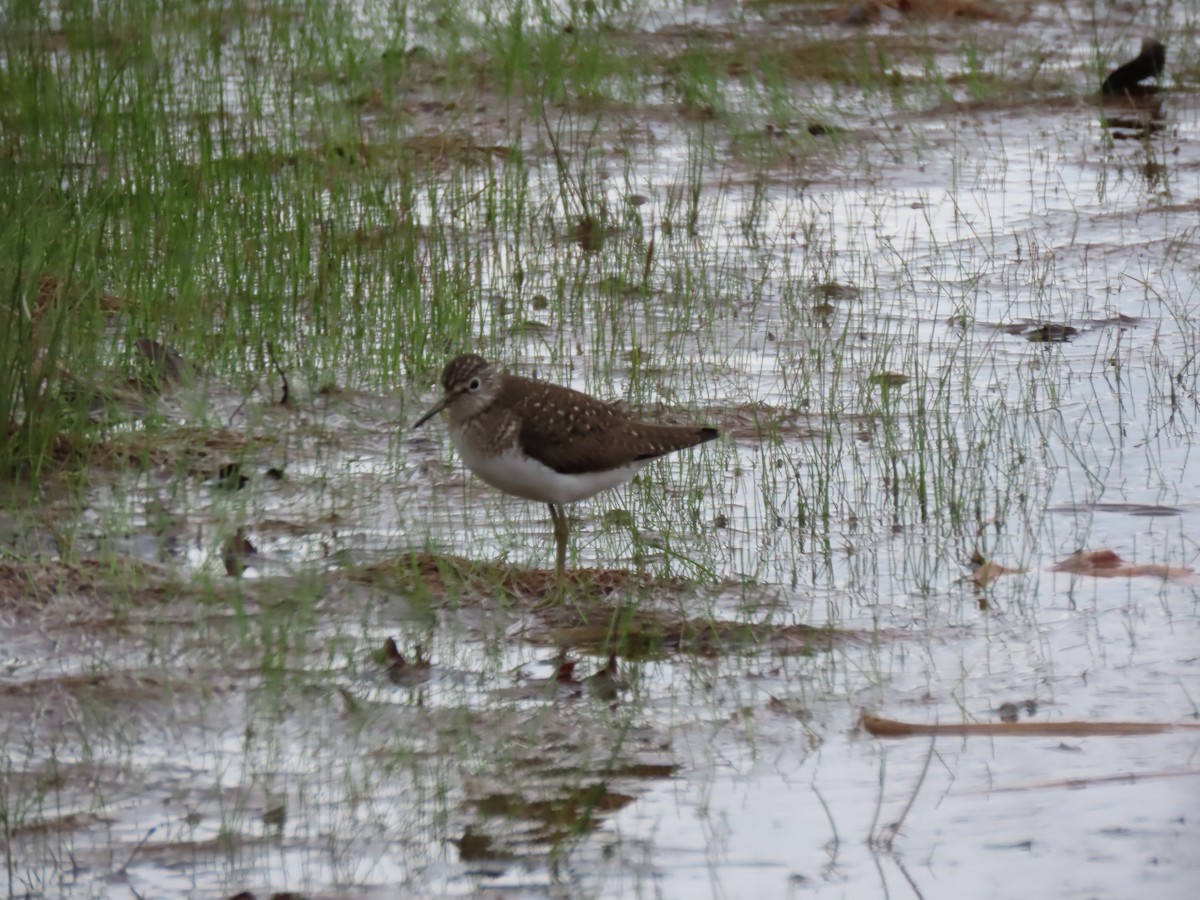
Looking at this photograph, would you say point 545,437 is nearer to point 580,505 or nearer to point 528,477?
point 528,477

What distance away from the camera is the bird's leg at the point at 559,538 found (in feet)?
20.5

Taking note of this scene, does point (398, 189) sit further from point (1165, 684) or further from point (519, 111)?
point (1165, 684)

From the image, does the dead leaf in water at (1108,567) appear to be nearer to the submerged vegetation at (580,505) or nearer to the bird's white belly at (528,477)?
the submerged vegetation at (580,505)

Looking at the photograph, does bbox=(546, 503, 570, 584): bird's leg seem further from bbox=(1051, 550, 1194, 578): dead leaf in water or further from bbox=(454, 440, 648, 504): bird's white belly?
bbox=(1051, 550, 1194, 578): dead leaf in water

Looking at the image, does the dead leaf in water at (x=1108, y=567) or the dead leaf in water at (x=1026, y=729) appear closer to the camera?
the dead leaf in water at (x=1026, y=729)

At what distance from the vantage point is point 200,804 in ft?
15.5

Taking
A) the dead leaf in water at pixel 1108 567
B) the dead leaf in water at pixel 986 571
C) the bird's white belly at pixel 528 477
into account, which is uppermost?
the bird's white belly at pixel 528 477

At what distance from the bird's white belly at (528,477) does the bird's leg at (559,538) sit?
8 centimetres

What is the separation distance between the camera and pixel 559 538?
20.9 feet

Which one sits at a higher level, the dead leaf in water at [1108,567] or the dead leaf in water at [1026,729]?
the dead leaf in water at [1108,567]

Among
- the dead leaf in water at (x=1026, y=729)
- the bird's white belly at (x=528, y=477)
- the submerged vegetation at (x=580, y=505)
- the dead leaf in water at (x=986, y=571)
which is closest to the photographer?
the submerged vegetation at (x=580, y=505)

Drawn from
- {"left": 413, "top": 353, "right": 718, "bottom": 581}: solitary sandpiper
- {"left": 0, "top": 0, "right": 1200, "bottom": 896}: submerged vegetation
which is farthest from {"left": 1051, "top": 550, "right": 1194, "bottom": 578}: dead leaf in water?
{"left": 413, "top": 353, "right": 718, "bottom": 581}: solitary sandpiper

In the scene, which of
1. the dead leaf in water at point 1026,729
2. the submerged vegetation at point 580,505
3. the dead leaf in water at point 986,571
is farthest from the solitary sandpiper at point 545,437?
the dead leaf in water at point 1026,729

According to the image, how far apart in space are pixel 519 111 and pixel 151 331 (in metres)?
5.08
